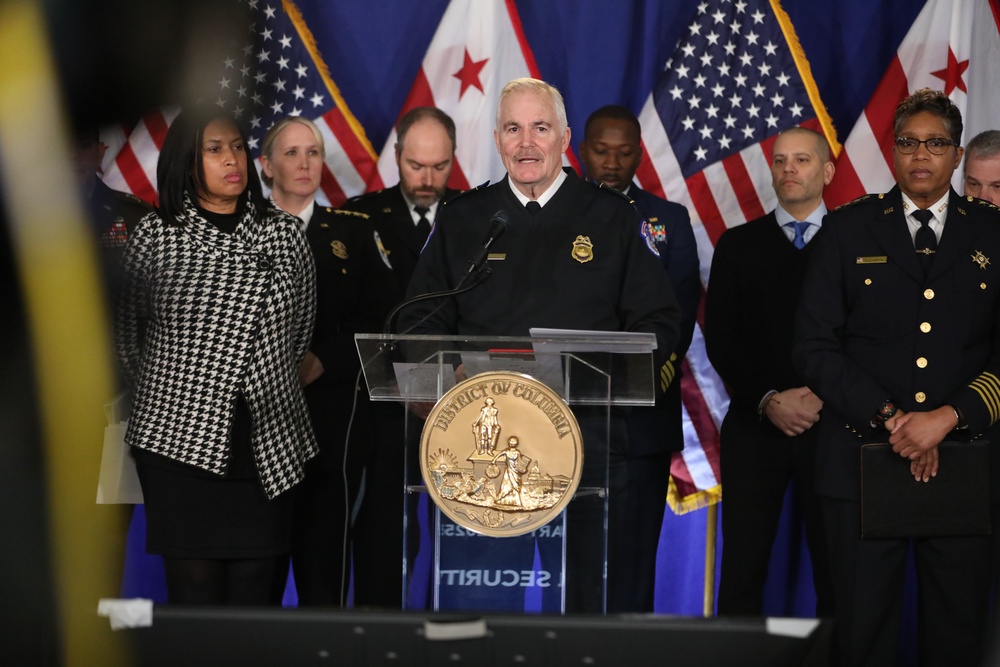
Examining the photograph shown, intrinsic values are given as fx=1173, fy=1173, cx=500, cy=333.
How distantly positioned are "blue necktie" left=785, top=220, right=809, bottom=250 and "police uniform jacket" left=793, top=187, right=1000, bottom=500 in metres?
0.82

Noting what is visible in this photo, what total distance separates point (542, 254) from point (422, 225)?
3.75 ft

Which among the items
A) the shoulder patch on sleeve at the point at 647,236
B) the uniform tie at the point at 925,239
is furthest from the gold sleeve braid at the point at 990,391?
the shoulder patch on sleeve at the point at 647,236

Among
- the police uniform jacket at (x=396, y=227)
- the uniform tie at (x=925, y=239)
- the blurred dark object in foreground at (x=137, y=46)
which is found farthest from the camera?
the police uniform jacket at (x=396, y=227)

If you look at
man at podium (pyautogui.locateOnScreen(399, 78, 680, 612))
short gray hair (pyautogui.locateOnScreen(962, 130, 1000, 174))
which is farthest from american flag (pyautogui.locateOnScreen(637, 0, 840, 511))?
man at podium (pyautogui.locateOnScreen(399, 78, 680, 612))

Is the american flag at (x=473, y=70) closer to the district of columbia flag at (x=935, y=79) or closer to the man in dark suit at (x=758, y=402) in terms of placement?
the man in dark suit at (x=758, y=402)

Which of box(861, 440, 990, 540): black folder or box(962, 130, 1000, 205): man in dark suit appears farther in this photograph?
box(962, 130, 1000, 205): man in dark suit

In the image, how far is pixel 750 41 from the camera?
493 cm

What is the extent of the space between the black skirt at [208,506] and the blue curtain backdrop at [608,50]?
71.7 inches

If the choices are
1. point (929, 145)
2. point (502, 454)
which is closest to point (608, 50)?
point (929, 145)

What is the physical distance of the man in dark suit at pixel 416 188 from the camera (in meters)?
4.38

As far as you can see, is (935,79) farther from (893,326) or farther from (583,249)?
(583,249)

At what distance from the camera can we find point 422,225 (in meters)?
4.41

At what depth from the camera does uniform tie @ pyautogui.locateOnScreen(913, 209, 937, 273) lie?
133 inches

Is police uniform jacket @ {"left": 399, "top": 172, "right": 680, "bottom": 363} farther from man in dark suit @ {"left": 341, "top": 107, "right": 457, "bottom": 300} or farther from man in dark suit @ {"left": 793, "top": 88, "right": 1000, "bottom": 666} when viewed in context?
man in dark suit @ {"left": 341, "top": 107, "right": 457, "bottom": 300}
